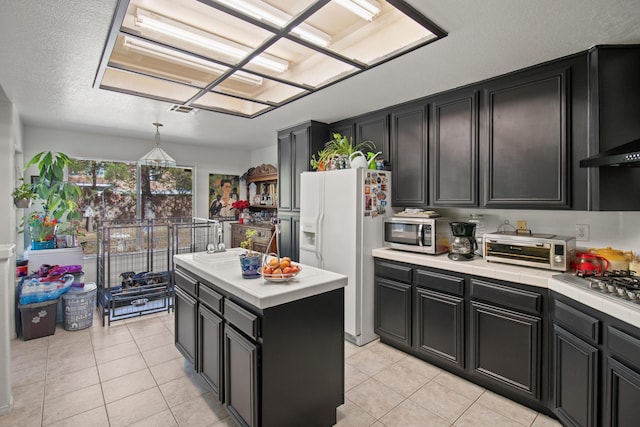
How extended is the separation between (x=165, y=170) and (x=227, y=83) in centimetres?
317

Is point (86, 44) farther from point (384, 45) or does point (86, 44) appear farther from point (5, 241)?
point (5, 241)

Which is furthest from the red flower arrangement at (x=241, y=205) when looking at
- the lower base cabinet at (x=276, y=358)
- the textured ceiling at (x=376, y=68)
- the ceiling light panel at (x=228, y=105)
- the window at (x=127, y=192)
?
the lower base cabinet at (x=276, y=358)

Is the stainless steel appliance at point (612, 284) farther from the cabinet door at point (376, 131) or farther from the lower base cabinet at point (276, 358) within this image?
the cabinet door at point (376, 131)

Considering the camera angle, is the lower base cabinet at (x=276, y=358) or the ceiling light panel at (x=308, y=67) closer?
the lower base cabinet at (x=276, y=358)

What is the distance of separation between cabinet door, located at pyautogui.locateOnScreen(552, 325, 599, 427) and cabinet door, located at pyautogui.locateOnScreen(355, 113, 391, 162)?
86.1 inches

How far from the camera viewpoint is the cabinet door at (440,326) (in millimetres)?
2541

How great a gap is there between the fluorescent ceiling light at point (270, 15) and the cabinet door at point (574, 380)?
2.46 meters

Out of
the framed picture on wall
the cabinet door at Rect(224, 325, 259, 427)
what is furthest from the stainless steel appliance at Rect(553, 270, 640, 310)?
the framed picture on wall

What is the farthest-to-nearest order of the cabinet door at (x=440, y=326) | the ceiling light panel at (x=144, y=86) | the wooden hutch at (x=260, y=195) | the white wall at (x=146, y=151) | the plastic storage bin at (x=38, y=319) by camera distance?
the wooden hutch at (x=260, y=195)
the white wall at (x=146, y=151)
the plastic storage bin at (x=38, y=319)
the ceiling light panel at (x=144, y=86)
the cabinet door at (x=440, y=326)

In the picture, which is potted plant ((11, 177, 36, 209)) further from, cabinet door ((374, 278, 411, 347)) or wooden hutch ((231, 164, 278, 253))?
cabinet door ((374, 278, 411, 347))

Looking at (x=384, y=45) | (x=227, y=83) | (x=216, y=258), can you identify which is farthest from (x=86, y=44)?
(x=384, y=45)

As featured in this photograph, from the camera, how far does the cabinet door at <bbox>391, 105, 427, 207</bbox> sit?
3.13 meters

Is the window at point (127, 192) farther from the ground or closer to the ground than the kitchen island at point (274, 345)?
farther from the ground

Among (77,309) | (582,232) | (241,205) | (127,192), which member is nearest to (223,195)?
(241,205)
